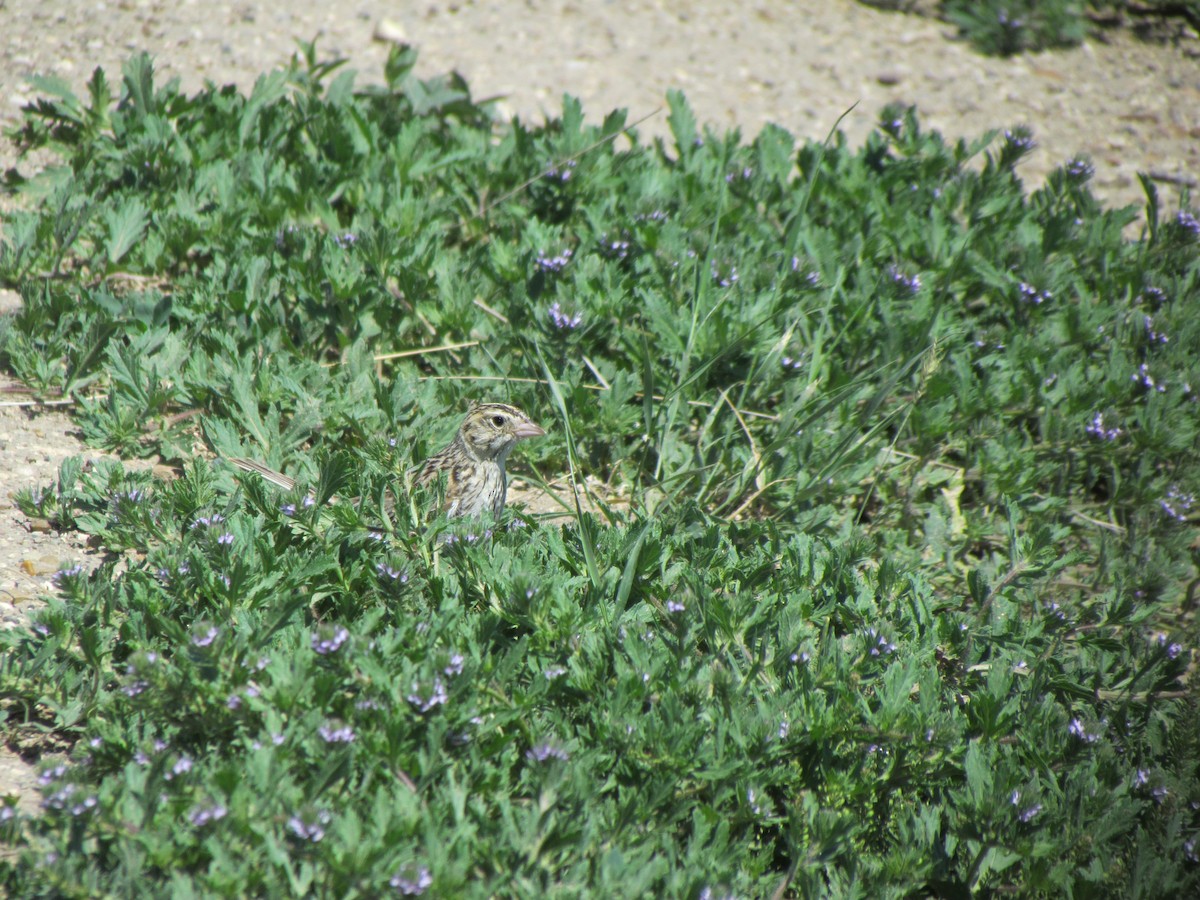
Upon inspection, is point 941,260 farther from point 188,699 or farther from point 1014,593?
point 188,699

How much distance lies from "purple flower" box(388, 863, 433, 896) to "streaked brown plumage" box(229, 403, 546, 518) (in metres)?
2.09

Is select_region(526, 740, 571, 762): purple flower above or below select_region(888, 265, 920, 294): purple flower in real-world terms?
below

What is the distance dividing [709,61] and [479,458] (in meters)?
5.16

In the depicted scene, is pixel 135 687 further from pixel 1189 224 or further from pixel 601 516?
pixel 1189 224

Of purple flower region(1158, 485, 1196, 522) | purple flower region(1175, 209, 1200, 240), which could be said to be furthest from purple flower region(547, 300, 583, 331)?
purple flower region(1175, 209, 1200, 240)

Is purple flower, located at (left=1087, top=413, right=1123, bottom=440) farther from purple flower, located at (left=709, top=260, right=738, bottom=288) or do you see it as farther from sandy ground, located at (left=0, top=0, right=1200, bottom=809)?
sandy ground, located at (left=0, top=0, right=1200, bottom=809)

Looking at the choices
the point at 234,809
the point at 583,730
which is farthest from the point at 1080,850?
the point at 234,809

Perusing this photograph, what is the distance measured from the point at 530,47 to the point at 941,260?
13.0 ft

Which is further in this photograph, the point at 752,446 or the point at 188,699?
the point at 752,446

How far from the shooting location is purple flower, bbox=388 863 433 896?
3.09m

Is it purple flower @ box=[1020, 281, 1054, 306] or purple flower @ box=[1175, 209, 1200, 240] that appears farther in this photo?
purple flower @ box=[1175, 209, 1200, 240]

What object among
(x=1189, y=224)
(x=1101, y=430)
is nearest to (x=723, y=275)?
(x=1101, y=430)

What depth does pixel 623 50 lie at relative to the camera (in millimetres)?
8820

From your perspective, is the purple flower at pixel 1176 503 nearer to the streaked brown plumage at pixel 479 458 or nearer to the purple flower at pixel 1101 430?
the purple flower at pixel 1101 430
